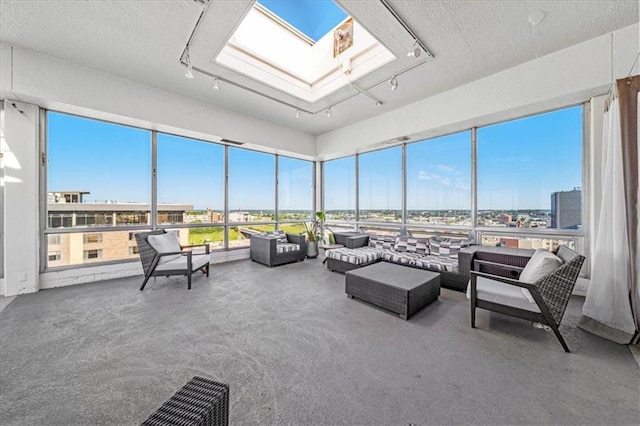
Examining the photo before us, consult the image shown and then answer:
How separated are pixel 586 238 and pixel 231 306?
4872 millimetres

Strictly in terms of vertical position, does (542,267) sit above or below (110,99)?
below

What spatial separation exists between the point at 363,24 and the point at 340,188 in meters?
4.42

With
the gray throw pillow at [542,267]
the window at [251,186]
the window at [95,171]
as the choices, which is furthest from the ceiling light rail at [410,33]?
the window at [95,171]

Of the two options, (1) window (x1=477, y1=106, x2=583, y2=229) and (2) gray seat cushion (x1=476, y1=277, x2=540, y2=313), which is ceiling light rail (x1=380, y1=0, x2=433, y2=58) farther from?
(2) gray seat cushion (x1=476, y1=277, x2=540, y2=313)

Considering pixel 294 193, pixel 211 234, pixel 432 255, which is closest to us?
pixel 432 255

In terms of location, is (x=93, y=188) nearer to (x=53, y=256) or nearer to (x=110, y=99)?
(x=53, y=256)

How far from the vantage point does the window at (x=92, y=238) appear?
405cm

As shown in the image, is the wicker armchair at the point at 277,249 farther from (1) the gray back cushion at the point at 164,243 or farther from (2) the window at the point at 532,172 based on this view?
(2) the window at the point at 532,172

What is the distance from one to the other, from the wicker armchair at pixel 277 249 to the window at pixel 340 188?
1.74 m

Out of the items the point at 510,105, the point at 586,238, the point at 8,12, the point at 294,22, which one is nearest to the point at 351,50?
the point at 294,22

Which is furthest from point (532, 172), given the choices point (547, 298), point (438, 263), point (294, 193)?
point (294, 193)

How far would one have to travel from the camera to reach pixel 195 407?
0.81 meters

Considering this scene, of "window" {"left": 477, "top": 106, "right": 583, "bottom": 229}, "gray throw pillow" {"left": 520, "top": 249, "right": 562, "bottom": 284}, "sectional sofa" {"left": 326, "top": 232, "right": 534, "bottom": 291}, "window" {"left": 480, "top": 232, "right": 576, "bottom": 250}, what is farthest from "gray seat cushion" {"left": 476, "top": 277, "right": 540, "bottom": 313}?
"window" {"left": 477, "top": 106, "right": 583, "bottom": 229}

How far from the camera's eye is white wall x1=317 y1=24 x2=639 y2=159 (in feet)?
9.18
